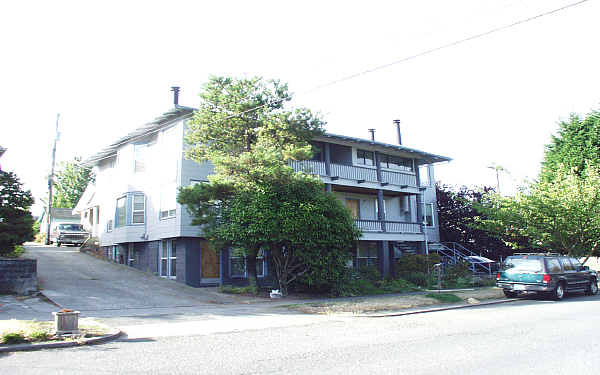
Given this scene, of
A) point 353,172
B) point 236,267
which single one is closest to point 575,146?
point 353,172

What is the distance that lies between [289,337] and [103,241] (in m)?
21.2

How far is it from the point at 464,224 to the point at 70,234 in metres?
26.8

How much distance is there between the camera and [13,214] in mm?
16766

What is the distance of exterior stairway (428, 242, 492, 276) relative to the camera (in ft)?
95.2

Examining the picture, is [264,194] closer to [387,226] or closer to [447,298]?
[447,298]

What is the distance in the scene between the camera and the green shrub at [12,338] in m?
8.28

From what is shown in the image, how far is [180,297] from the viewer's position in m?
17.6

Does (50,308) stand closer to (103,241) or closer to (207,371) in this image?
(207,371)

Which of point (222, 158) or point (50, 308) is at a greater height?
point (222, 158)

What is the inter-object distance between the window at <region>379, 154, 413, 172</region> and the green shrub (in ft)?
76.1

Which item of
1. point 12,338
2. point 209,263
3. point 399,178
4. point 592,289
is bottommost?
point 592,289

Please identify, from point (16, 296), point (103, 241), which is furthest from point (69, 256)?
point (16, 296)

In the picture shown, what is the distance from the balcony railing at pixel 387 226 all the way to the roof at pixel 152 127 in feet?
33.6

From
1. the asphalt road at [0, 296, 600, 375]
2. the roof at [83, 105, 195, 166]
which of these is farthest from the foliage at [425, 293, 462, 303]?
the roof at [83, 105, 195, 166]
